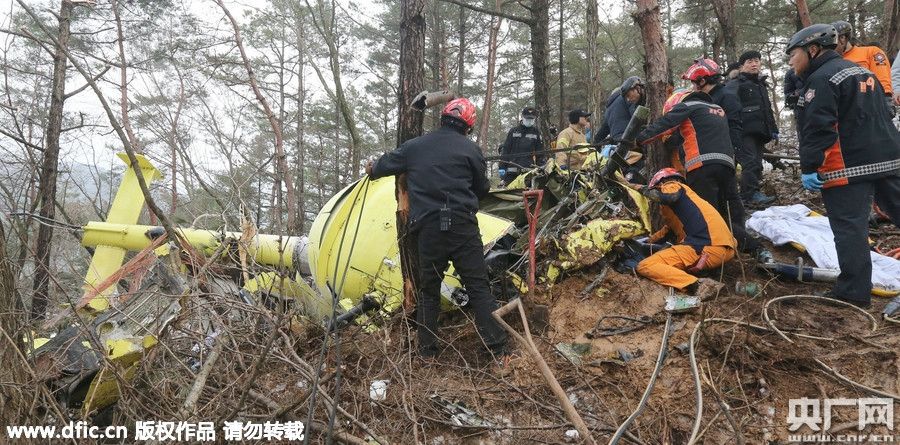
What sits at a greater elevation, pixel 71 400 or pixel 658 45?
pixel 658 45

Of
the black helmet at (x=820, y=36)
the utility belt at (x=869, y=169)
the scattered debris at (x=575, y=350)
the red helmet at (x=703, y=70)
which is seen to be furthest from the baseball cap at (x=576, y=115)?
the scattered debris at (x=575, y=350)

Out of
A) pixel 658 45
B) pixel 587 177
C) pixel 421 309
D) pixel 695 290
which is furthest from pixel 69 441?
pixel 658 45

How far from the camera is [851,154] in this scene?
3.23m

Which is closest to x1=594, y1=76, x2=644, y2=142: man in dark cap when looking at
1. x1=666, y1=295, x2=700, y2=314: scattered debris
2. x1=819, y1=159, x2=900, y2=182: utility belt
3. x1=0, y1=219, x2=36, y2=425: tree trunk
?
x1=819, y1=159, x2=900, y2=182: utility belt

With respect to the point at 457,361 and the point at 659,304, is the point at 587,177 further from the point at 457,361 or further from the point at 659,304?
the point at 457,361

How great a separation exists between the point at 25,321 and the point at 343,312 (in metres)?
2.23

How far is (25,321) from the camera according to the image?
245 cm

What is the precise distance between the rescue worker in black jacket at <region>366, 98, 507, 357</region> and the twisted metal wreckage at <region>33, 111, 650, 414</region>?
353 mm

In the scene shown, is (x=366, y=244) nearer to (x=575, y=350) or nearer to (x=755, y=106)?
(x=575, y=350)

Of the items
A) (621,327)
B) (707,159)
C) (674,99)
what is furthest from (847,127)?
(621,327)

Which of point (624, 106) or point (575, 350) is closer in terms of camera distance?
point (575, 350)

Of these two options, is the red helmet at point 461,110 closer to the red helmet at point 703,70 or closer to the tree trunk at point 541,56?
the red helmet at point 703,70

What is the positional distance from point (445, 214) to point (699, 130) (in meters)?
2.51

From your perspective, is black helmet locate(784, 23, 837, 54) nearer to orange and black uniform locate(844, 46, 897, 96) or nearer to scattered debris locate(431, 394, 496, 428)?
orange and black uniform locate(844, 46, 897, 96)
